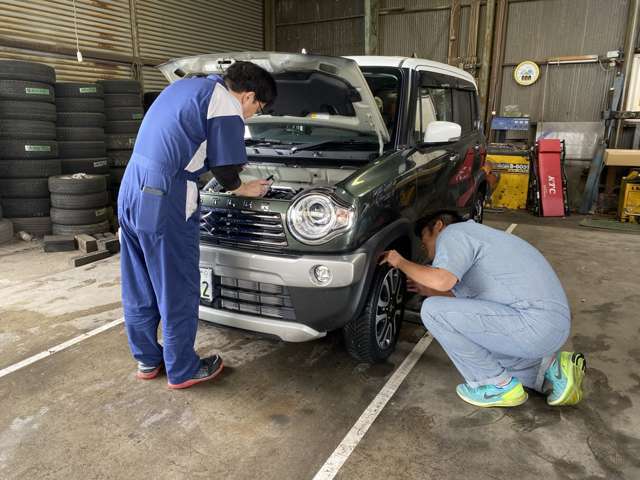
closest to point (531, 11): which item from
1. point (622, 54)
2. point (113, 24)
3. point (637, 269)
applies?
point (622, 54)

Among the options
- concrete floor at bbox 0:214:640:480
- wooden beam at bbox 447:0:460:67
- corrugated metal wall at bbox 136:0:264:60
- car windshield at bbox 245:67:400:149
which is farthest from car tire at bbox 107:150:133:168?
wooden beam at bbox 447:0:460:67

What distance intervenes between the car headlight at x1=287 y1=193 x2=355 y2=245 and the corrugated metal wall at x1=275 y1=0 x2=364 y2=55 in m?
10.1

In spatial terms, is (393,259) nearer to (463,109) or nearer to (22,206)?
(463,109)

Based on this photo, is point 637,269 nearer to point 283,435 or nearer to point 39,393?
point 283,435

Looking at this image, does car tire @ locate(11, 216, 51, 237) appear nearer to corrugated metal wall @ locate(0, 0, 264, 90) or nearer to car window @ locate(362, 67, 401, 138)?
corrugated metal wall @ locate(0, 0, 264, 90)

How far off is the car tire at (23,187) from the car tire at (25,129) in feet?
1.63

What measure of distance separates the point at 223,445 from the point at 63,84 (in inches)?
223

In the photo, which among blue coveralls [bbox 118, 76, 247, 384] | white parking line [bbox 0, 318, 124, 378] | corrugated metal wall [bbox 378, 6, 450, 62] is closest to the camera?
blue coveralls [bbox 118, 76, 247, 384]

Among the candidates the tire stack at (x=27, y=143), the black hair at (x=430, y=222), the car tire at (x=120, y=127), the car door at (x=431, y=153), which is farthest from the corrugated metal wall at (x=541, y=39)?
the tire stack at (x=27, y=143)

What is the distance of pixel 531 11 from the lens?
8992 mm

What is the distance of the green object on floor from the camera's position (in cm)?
650

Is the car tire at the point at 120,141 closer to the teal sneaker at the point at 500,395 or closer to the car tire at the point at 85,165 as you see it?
the car tire at the point at 85,165

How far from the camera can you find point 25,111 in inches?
213

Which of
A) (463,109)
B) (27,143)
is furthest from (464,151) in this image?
(27,143)
